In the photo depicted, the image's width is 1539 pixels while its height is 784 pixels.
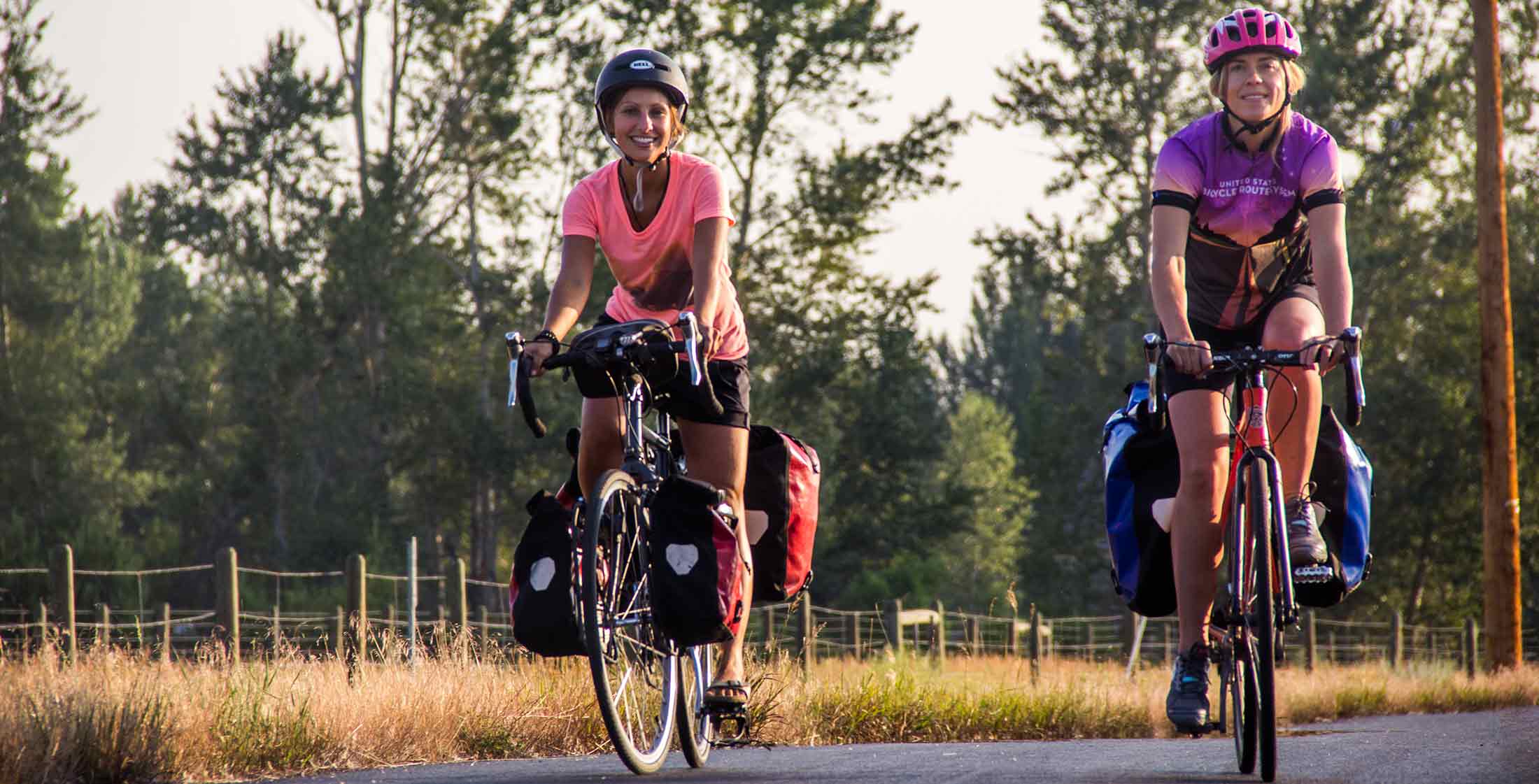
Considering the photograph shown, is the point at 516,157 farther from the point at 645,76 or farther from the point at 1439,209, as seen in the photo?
the point at 645,76

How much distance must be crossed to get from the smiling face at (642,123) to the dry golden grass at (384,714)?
223cm

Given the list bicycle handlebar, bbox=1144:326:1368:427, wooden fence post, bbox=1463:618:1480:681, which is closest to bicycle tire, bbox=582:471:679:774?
bicycle handlebar, bbox=1144:326:1368:427

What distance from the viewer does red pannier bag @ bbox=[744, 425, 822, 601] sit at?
631cm

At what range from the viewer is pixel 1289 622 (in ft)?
18.3

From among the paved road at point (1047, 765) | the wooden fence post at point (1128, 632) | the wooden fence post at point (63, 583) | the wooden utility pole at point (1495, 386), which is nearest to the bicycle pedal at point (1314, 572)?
the paved road at point (1047, 765)

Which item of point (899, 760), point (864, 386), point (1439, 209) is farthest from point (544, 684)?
point (1439, 209)

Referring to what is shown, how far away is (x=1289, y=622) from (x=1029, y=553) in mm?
39084

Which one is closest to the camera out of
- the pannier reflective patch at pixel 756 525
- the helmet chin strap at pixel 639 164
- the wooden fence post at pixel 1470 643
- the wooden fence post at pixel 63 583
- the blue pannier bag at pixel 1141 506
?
the helmet chin strap at pixel 639 164

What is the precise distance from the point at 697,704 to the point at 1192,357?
1.88 metres

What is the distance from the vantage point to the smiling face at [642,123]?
19.4 ft

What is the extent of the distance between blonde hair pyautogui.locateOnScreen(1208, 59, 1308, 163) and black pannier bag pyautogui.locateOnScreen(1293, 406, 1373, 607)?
896 mm

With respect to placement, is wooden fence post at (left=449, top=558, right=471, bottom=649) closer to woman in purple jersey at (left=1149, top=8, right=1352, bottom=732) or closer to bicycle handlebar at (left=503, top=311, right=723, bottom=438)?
woman in purple jersey at (left=1149, top=8, right=1352, bottom=732)

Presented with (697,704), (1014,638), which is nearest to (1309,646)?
(1014,638)

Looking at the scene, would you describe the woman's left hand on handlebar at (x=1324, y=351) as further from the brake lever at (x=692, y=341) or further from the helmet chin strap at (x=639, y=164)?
the helmet chin strap at (x=639, y=164)
